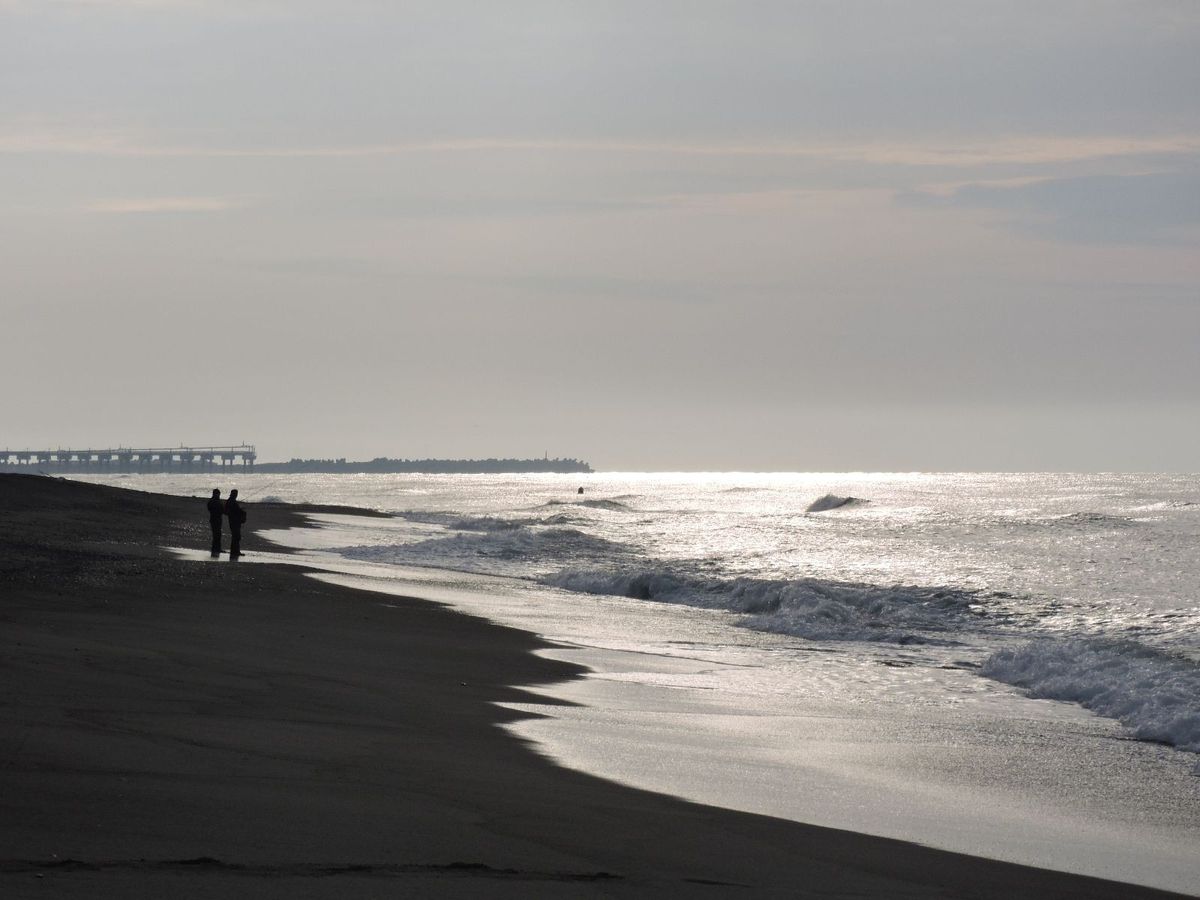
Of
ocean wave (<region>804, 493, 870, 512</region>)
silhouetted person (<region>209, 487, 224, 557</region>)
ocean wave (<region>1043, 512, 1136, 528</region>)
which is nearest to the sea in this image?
silhouetted person (<region>209, 487, 224, 557</region>)

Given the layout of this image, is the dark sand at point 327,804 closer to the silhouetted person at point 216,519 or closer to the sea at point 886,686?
the sea at point 886,686

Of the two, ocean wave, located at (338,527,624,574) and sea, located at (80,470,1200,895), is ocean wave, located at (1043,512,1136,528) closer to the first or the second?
sea, located at (80,470,1200,895)

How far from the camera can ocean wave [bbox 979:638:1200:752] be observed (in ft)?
40.7

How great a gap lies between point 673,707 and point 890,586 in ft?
56.1

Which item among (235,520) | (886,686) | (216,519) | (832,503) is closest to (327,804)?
(886,686)

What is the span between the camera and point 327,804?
693 centimetres

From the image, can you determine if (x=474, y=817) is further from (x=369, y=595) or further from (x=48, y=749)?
(x=369, y=595)

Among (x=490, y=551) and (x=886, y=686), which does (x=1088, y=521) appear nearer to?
(x=490, y=551)

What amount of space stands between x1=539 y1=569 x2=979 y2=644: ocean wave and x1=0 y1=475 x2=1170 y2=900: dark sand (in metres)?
9.64

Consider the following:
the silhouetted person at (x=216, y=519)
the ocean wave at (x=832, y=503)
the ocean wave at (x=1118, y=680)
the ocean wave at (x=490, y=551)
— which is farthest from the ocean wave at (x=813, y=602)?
the ocean wave at (x=832, y=503)

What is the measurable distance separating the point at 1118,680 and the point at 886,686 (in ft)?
9.11

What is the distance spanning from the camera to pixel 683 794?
8.33 metres

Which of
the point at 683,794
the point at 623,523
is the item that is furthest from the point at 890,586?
the point at 623,523

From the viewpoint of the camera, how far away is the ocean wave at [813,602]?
21891mm
